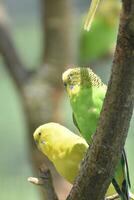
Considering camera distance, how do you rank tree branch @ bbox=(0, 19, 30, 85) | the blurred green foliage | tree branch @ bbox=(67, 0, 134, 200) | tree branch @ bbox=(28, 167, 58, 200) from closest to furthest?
tree branch @ bbox=(67, 0, 134, 200)
tree branch @ bbox=(28, 167, 58, 200)
tree branch @ bbox=(0, 19, 30, 85)
the blurred green foliage

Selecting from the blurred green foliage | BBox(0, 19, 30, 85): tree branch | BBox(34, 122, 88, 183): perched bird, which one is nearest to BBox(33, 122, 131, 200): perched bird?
BBox(34, 122, 88, 183): perched bird

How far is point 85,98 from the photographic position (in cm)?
73

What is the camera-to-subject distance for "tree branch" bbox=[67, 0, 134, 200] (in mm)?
546

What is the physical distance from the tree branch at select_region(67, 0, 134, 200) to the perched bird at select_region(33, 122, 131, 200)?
8 cm

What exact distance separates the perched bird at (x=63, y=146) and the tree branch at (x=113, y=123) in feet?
0.26

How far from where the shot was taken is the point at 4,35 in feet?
5.27

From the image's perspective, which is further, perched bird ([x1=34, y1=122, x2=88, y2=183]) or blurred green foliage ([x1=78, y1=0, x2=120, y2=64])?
blurred green foliage ([x1=78, y1=0, x2=120, y2=64])

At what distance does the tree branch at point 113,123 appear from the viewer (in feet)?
1.79

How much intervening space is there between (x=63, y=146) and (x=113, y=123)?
0.16 m

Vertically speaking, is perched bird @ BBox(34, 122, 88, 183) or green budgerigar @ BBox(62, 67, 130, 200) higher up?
green budgerigar @ BBox(62, 67, 130, 200)

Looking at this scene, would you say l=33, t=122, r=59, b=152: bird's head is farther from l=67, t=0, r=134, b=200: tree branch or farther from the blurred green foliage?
the blurred green foliage

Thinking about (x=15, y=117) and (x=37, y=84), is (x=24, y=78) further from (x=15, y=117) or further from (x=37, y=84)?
(x=15, y=117)

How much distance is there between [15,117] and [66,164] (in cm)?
288

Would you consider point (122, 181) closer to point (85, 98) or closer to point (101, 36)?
point (85, 98)
